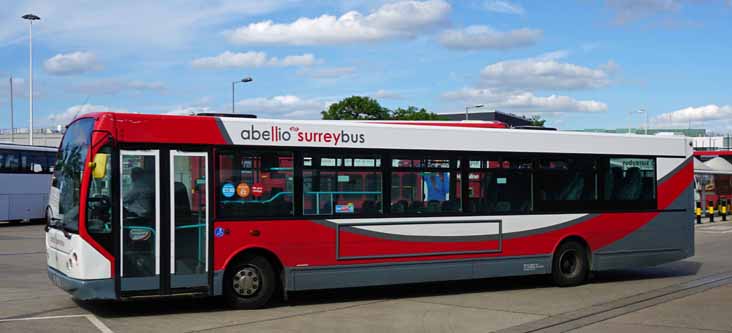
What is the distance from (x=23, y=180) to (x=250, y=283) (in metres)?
Result: 26.7

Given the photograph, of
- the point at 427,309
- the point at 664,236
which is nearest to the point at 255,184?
the point at 427,309

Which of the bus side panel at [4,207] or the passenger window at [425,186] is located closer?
the passenger window at [425,186]

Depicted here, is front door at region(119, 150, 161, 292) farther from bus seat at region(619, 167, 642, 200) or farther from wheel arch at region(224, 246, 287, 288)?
bus seat at region(619, 167, 642, 200)

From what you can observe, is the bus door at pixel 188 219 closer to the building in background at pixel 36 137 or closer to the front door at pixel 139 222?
the front door at pixel 139 222

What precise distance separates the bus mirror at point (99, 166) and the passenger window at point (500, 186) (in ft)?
18.9

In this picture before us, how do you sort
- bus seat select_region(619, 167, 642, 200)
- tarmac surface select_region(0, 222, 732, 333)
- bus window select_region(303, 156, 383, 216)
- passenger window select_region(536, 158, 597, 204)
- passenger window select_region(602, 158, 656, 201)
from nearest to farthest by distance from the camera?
tarmac surface select_region(0, 222, 732, 333) < bus window select_region(303, 156, 383, 216) < passenger window select_region(536, 158, 597, 204) < passenger window select_region(602, 158, 656, 201) < bus seat select_region(619, 167, 642, 200)

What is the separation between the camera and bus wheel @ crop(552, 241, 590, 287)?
14.3 m

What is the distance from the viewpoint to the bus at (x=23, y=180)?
3397cm

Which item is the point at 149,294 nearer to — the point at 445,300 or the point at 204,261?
the point at 204,261

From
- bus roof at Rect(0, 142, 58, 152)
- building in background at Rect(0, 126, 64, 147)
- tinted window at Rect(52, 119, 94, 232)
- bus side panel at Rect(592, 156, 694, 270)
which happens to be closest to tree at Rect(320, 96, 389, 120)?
building in background at Rect(0, 126, 64, 147)

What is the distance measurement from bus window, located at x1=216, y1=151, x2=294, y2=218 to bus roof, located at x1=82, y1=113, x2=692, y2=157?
0.22 metres

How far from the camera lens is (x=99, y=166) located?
10.3 metres

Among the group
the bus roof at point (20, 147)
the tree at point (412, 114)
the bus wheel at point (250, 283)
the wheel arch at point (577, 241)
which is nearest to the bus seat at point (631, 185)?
the wheel arch at point (577, 241)

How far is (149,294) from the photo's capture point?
10672 millimetres
